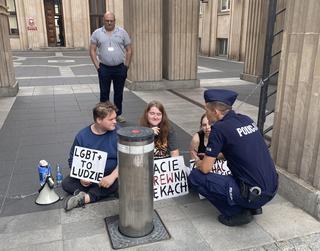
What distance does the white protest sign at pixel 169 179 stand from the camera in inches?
141

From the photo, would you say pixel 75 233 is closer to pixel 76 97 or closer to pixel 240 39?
pixel 76 97

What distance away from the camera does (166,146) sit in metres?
3.84

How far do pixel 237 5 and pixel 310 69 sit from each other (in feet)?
60.3

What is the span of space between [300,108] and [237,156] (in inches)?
39.6

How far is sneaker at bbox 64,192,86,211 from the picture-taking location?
3.42 metres

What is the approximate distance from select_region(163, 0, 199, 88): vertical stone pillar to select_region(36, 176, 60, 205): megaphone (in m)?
7.16

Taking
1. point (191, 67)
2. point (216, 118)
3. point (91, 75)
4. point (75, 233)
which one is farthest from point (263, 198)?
point (91, 75)

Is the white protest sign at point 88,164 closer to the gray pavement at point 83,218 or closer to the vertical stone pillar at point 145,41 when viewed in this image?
the gray pavement at point 83,218

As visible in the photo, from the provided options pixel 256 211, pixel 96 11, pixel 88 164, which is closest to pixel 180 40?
pixel 88 164

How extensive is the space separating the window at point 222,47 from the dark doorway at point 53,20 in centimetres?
1344

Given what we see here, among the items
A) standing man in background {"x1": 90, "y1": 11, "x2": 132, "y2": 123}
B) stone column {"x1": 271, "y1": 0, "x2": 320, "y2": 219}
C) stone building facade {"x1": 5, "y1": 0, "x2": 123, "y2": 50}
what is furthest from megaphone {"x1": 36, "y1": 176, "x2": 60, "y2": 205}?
stone building facade {"x1": 5, "y1": 0, "x2": 123, "y2": 50}

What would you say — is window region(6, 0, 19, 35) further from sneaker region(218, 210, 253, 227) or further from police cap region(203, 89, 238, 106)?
sneaker region(218, 210, 253, 227)

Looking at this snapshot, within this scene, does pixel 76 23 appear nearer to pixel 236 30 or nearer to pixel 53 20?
pixel 53 20

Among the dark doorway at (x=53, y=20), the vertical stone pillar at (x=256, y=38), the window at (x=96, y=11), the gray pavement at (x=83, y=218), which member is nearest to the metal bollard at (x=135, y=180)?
the gray pavement at (x=83, y=218)
